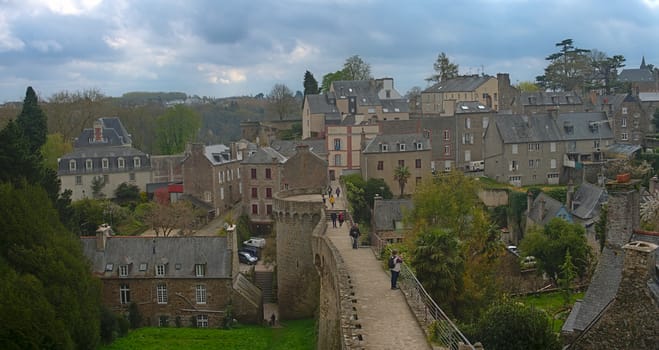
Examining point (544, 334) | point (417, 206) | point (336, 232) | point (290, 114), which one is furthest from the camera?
point (290, 114)

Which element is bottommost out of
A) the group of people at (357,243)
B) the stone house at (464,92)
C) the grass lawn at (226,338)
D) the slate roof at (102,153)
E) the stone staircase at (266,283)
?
the grass lawn at (226,338)

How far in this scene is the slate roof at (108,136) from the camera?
6159 cm

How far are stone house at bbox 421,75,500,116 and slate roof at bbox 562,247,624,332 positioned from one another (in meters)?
45.3

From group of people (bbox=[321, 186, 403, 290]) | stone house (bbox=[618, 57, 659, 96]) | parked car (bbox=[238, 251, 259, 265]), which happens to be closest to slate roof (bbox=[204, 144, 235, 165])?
parked car (bbox=[238, 251, 259, 265])

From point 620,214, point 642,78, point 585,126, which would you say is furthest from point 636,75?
point 620,214

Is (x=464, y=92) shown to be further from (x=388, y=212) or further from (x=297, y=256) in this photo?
(x=297, y=256)

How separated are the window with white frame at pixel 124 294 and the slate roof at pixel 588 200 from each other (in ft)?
83.9

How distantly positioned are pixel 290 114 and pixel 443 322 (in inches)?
2781

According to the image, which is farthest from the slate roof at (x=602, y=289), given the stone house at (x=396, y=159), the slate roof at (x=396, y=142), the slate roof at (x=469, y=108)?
the slate roof at (x=469, y=108)

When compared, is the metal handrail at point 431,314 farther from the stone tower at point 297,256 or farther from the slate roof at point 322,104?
the slate roof at point 322,104

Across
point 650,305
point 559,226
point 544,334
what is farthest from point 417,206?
point 650,305

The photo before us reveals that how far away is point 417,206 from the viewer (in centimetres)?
3919

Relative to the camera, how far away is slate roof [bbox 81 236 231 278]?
37219 millimetres

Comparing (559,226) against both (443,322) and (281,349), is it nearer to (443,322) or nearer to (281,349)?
(281,349)
